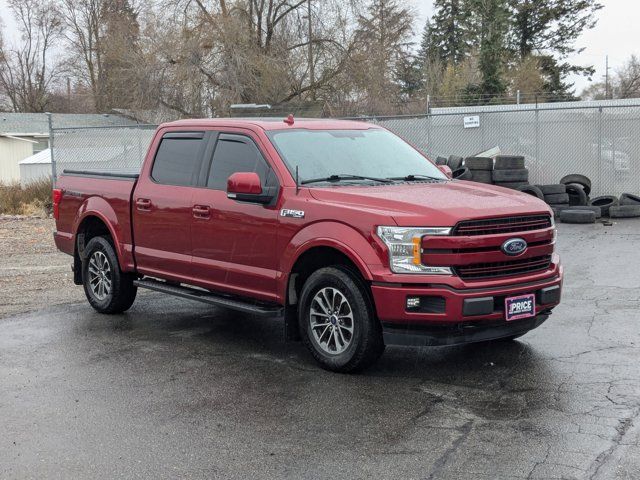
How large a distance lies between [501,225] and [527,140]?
1391 centimetres

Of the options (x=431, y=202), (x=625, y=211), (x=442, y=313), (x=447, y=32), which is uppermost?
(x=447, y=32)

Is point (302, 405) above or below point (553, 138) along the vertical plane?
below

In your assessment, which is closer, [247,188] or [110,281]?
[247,188]

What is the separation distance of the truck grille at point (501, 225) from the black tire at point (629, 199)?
450 inches

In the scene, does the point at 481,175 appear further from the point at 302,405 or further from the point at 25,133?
the point at 25,133

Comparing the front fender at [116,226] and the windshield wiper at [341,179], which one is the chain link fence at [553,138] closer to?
the front fender at [116,226]

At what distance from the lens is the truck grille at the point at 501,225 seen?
5551 mm

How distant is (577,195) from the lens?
1706cm

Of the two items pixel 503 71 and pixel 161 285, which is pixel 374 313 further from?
pixel 503 71

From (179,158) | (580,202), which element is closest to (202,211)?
(179,158)

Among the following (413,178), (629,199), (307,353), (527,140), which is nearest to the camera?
(307,353)

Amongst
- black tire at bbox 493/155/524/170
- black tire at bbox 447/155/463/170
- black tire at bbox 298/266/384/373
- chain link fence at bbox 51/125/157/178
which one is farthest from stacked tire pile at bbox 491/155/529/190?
black tire at bbox 298/266/384/373

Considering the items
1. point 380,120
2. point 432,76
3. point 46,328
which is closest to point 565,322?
point 46,328

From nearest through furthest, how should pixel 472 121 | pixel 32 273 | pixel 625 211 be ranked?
pixel 32 273, pixel 625 211, pixel 472 121
